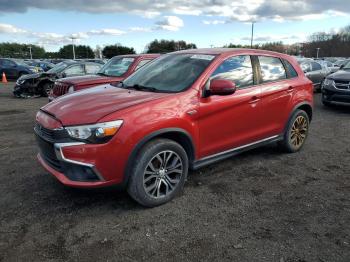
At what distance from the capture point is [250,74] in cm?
498

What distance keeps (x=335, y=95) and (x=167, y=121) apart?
794 centimetres

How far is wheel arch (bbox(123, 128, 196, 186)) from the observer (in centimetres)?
363

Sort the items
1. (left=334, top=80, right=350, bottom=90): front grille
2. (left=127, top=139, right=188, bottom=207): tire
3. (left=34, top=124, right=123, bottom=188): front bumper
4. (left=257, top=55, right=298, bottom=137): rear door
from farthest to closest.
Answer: (left=334, top=80, right=350, bottom=90): front grille < (left=257, top=55, right=298, bottom=137): rear door < (left=127, top=139, right=188, bottom=207): tire < (left=34, top=124, right=123, bottom=188): front bumper

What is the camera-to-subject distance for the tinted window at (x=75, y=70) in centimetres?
1331

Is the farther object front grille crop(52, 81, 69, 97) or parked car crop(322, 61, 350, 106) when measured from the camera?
parked car crop(322, 61, 350, 106)

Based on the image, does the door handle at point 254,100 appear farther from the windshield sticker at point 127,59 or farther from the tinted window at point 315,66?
the tinted window at point 315,66

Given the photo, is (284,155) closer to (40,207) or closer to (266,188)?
(266,188)

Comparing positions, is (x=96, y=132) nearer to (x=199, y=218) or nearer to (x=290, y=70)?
(x=199, y=218)

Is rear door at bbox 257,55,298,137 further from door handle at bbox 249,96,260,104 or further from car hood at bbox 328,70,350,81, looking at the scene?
car hood at bbox 328,70,350,81

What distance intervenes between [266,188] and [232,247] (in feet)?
5.00

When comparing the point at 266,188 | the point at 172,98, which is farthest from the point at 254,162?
the point at 172,98

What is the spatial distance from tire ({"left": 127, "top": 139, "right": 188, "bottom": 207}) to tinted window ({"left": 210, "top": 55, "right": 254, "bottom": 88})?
1.17m

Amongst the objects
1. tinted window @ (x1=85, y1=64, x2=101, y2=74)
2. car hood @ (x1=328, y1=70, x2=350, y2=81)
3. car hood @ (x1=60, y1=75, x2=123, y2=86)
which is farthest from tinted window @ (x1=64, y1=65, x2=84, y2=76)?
car hood @ (x1=328, y1=70, x2=350, y2=81)

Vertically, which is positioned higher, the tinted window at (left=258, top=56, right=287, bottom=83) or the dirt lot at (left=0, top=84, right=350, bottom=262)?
the tinted window at (left=258, top=56, right=287, bottom=83)
